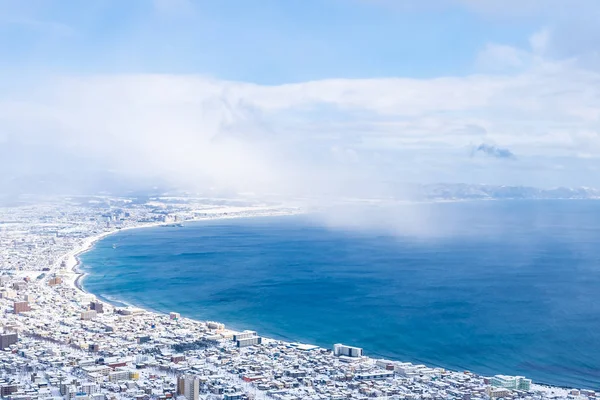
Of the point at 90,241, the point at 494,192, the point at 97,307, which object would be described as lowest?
the point at 97,307

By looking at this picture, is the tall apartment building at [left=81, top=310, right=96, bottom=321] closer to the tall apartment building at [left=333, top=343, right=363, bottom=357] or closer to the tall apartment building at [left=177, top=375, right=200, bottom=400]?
the tall apartment building at [left=333, top=343, right=363, bottom=357]

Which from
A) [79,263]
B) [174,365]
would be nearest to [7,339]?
[174,365]

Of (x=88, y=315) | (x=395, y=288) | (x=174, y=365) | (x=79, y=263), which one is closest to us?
(x=174, y=365)

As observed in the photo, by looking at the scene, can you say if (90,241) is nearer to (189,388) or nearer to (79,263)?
(79,263)

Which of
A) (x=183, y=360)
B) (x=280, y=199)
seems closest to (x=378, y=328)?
(x=183, y=360)

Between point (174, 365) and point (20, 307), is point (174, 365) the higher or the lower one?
the lower one

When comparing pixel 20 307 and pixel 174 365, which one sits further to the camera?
pixel 20 307

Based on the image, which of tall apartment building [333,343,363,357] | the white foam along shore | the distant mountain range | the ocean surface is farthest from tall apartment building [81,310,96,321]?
the distant mountain range
